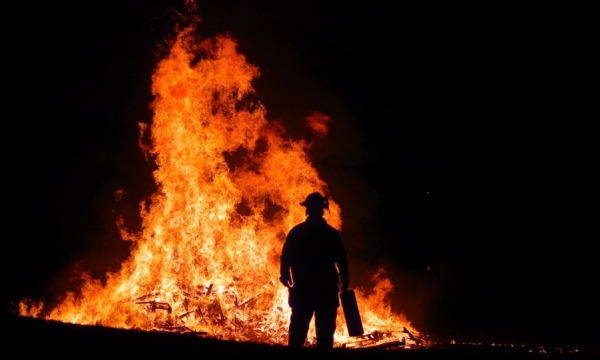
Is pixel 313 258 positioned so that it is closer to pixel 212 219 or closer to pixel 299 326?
pixel 299 326

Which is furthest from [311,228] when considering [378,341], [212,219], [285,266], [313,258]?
[212,219]

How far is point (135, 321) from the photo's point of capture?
9.77 m

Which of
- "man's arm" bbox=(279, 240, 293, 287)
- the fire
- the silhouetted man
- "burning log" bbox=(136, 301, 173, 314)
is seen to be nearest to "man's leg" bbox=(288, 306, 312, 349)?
the silhouetted man

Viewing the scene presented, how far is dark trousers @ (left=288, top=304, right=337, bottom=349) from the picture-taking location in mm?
5879

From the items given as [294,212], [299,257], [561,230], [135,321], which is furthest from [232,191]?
[561,230]

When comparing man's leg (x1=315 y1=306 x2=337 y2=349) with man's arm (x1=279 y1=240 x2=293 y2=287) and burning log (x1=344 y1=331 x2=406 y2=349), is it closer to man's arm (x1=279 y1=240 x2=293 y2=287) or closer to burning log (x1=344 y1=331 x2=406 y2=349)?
man's arm (x1=279 y1=240 x2=293 y2=287)

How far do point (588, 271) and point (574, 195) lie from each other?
1964 millimetres

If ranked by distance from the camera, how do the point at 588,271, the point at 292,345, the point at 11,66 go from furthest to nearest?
the point at 11,66
the point at 588,271
the point at 292,345

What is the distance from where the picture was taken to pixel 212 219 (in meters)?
10.9

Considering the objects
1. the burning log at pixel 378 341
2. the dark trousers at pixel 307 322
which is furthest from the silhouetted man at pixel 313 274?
the burning log at pixel 378 341

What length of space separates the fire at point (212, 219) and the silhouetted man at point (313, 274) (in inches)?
136

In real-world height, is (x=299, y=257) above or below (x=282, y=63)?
below

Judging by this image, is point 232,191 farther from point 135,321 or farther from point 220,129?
point 135,321

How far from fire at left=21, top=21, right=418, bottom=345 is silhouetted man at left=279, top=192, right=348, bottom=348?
347 cm
